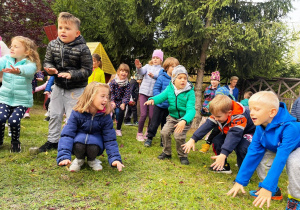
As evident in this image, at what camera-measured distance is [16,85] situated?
12.5 ft

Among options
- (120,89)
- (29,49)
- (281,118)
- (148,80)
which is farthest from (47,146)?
(281,118)

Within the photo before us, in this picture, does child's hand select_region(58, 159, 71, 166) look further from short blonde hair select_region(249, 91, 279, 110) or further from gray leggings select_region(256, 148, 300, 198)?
gray leggings select_region(256, 148, 300, 198)

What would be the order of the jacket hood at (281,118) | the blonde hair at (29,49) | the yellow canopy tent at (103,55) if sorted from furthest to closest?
1. the yellow canopy tent at (103,55)
2. the blonde hair at (29,49)
3. the jacket hood at (281,118)

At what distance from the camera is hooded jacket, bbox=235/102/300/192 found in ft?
7.01

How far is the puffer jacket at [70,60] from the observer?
370 centimetres

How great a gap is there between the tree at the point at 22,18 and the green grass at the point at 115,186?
5.65 m

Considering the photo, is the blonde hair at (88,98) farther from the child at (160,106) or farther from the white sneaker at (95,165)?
the child at (160,106)

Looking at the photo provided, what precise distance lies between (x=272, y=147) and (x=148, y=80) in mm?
3701

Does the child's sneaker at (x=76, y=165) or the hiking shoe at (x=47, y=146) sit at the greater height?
the child's sneaker at (x=76, y=165)

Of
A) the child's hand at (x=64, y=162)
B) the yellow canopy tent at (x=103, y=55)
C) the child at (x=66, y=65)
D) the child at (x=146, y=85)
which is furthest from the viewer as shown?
the yellow canopy tent at (x=103, y=55)

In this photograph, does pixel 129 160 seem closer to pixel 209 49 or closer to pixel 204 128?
pixel 204 128

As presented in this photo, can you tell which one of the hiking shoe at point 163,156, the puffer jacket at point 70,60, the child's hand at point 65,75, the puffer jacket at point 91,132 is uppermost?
the puffer jacket at point 70,60

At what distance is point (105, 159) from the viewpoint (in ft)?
12.4

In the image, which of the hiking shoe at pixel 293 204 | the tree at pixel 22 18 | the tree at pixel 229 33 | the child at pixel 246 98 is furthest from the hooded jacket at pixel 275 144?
the tree at pixel 22 18
